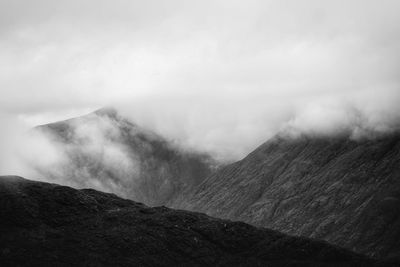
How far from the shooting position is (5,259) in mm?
142625

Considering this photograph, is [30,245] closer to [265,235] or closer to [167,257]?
[167,257]

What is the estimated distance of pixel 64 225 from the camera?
17100cm

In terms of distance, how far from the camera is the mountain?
154m

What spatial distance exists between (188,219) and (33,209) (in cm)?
4963

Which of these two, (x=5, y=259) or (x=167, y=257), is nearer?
(x=5, y=259)

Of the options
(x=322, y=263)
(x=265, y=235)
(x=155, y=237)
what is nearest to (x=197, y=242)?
(x=155, y=237)

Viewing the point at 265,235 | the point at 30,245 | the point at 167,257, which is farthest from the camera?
the point at 265,235

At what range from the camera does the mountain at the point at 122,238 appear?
154 m

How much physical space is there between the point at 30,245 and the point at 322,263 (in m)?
79.9

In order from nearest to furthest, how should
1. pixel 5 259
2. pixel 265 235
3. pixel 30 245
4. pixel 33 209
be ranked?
pixel 5 259
pixel 30 245
pixel 33 209
pixel 265 235

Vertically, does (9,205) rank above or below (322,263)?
above

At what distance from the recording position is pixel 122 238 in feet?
549

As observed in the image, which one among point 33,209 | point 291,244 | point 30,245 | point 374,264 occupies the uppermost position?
point 33,209

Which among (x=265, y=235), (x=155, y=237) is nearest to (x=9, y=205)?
(x=155, y=237)
